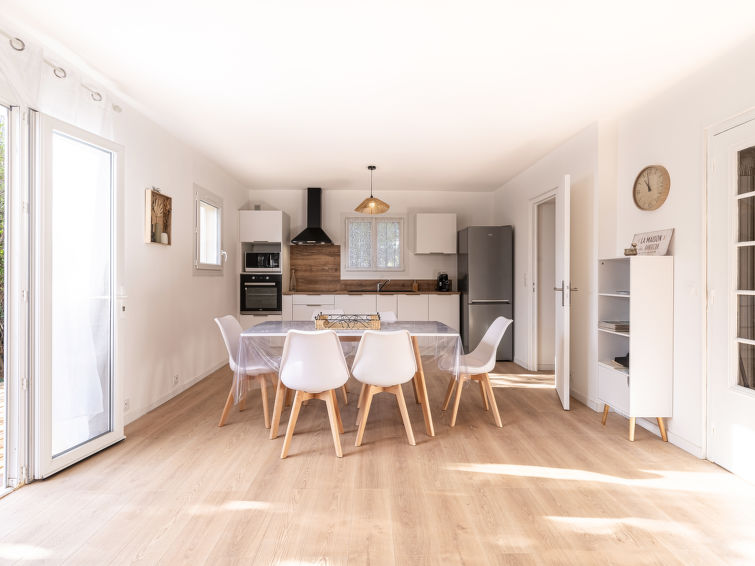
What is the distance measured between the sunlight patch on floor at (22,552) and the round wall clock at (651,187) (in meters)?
4.00

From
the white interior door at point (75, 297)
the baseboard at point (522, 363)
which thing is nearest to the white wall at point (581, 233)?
the baseboard at point (522, 363)

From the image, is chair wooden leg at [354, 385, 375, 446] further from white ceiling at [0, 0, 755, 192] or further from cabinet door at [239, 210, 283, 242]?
cabinet door at [239, 210, 283, 242]

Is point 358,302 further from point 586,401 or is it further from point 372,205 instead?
point 586,401

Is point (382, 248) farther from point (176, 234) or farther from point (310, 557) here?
point (310, 557)

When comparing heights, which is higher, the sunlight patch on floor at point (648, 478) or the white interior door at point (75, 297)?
the white interior door at point (75, 297)

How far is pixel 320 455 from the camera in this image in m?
2.73

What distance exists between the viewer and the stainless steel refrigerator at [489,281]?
578cm

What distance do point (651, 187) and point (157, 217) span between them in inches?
156

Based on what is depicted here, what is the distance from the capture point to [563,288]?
3660mm

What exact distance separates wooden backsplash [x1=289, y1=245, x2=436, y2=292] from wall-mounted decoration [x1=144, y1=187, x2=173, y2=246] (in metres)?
2.84

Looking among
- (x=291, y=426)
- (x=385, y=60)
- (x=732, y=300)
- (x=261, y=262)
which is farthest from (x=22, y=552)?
(x=261, y=262)

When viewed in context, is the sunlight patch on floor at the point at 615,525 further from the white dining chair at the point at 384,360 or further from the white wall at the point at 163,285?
the white wall at the point at 163,285

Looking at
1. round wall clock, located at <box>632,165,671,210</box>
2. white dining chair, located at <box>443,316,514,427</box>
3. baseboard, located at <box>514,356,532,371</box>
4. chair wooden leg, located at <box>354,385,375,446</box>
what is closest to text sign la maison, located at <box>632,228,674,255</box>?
round wall clock, located at <box>632,165,671,210</box>

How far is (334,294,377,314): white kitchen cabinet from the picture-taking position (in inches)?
245
